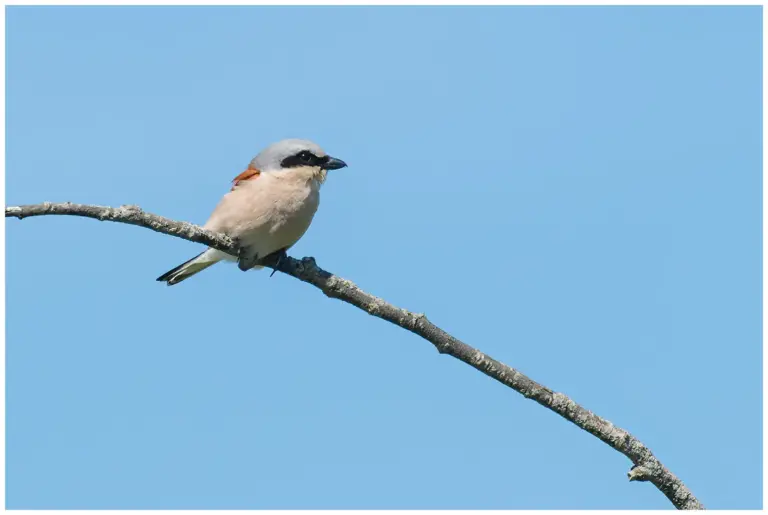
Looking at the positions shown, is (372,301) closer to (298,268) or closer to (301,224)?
(298,268)

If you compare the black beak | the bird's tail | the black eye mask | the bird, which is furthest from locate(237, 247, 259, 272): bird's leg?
the black beak

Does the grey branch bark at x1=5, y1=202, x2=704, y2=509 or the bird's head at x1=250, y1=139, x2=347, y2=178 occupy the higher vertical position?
the bird's head at x1=250, y1=139, x2=347, y2=178

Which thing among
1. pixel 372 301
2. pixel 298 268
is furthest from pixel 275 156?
pixel 372 301

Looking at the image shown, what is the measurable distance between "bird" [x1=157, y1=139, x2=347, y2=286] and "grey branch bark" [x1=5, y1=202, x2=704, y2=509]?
159cm

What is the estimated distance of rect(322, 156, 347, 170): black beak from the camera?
6.30 meters

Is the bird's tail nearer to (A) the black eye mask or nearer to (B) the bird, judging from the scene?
(B) the bird

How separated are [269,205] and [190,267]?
3.46 ft

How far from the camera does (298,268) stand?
441cm

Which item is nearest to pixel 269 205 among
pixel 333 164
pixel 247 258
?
pixel 247 258

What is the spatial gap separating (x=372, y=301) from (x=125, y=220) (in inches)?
43.8

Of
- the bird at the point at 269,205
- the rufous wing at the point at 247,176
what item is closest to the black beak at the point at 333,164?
the bird at the point at 269,205

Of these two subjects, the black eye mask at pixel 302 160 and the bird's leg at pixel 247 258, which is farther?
the black eye mask at pixel 302 160

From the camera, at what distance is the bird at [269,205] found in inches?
222

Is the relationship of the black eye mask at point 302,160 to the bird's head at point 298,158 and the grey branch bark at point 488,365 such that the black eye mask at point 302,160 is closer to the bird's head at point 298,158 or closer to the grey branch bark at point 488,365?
the bird's head at point 298,158
